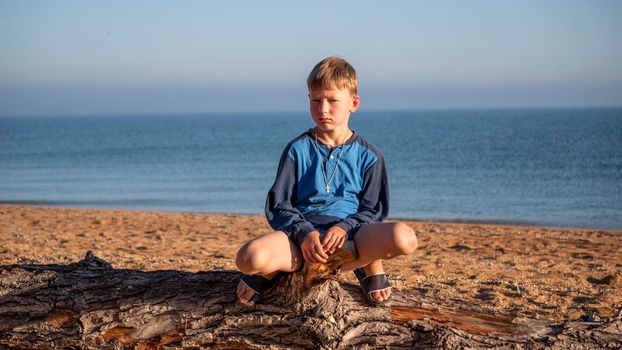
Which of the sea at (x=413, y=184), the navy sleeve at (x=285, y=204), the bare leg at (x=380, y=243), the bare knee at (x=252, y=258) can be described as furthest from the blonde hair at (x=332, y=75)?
the sea at (x=413, y=184)

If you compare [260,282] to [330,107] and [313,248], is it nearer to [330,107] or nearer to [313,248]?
[313,248]

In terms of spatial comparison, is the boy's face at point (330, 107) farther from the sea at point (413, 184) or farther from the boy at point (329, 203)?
the sea at point (413, 184)

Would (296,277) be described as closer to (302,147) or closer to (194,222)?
(302,147)

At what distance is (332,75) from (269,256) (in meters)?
1.13

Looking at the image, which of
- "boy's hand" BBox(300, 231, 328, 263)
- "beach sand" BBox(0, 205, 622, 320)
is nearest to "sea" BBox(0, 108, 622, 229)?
"beach sand" BBox(0, 205, 622, 320)

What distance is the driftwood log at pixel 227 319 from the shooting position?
390 centimetres

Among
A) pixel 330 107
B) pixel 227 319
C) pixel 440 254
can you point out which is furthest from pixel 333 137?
pixel 440 254

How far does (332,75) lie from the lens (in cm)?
406

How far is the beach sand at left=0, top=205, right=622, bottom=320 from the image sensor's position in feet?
22.0

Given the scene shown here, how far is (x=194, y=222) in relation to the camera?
1372cm

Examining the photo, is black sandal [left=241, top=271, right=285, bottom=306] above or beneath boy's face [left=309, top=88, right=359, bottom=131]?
beneath

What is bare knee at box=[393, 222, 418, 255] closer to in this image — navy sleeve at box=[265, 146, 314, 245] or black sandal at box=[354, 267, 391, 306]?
black sandal at box=[354, 267, 391, 306]

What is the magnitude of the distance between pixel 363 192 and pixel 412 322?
33.4 inches

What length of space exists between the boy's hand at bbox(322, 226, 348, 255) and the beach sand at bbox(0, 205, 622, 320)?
931mm
